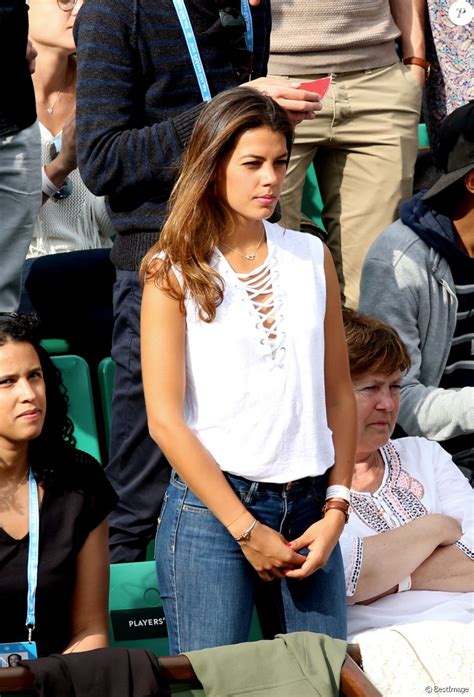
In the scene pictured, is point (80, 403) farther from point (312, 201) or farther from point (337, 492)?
point (312, 201)

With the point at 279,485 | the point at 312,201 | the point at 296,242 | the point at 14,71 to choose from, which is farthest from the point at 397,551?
the point at 312,201

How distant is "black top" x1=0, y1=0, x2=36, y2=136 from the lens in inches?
136

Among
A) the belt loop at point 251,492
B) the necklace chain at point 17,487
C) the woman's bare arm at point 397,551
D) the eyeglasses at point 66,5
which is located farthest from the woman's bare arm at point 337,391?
the eyeglasses at point 66,5

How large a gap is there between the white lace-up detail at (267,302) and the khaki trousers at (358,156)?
1.76 m

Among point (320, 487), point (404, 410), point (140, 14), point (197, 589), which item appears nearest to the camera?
point (197, 589)

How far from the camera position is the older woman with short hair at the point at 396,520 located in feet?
9.65

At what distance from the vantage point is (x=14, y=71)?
3.49m

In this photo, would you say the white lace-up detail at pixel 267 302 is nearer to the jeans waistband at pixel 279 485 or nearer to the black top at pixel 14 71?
the jeans waistband at pixel 279 485

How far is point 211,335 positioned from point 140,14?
100 cm

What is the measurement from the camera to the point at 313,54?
449 centimetres

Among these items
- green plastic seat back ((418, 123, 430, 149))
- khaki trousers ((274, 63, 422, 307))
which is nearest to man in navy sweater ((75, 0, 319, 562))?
khaki trousers ((274, 63, 422, 307))

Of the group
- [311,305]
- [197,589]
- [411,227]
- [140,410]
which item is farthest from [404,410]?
[197,589]

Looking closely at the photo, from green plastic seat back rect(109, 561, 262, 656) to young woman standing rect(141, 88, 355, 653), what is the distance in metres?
0.38

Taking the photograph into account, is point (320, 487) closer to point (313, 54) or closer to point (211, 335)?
point (211, 335)
